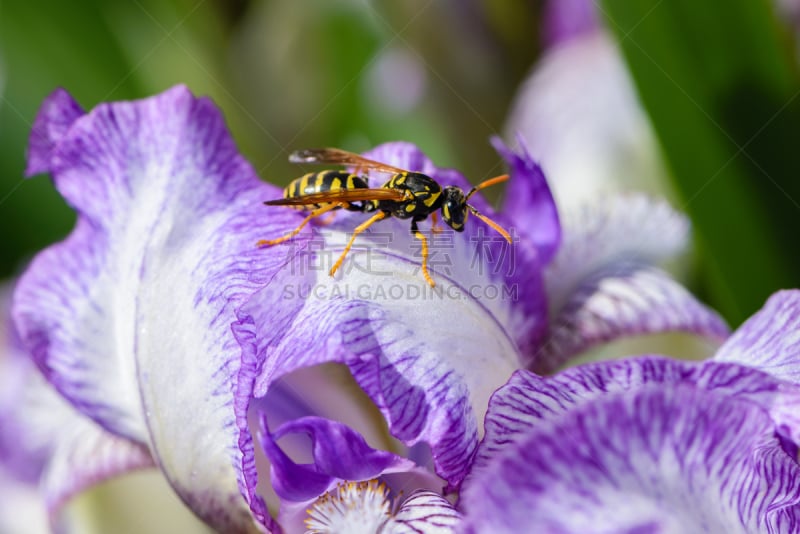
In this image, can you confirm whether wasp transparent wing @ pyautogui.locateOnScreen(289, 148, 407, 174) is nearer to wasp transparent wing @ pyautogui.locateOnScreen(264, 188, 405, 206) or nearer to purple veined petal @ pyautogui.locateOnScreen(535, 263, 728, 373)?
wasp transparent wing @ pyautogui.locateOnScreen(264, 188, 405, 206)

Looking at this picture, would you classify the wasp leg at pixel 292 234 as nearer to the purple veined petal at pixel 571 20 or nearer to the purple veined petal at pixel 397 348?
the purple veined petal at pixel 397 348

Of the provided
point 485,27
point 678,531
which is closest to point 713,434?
point 678,531

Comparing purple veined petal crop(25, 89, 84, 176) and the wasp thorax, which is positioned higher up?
purple veined petal crop(25, 89, 84, 176)

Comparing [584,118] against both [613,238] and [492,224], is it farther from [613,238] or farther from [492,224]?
[492,224]

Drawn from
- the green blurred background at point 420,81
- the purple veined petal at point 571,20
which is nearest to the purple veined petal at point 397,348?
the green blurred background at point 420,81

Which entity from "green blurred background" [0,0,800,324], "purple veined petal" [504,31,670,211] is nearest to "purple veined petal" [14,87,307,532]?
"green blurred background" [0,0,800,324]

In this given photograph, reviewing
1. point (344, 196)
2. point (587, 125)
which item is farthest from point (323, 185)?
point (587, 125)

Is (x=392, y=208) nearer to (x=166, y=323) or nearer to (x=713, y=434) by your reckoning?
(x=166, y=323)
